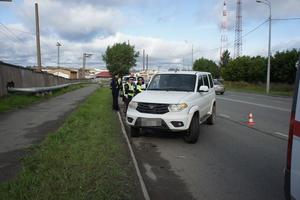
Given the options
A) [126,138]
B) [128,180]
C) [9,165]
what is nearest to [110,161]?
[128,180]

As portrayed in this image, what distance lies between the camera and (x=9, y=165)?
19.1ft

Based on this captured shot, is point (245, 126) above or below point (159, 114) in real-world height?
below

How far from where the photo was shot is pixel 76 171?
17.5 feet

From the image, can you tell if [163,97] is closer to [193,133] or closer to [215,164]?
[193,133]

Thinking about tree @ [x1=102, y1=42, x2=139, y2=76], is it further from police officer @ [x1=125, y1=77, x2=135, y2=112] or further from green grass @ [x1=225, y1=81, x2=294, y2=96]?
police officer @ [x1=125, y1=77, x2=135, y2=112]

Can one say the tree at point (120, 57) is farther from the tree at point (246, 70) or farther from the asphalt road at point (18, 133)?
the asphalt road at point (18, 133)

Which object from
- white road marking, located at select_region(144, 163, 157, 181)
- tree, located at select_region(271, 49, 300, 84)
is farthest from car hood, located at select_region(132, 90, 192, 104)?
tree, located at select_region(271, 49, 300, 84)

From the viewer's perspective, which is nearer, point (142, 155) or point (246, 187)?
point (246, 187)

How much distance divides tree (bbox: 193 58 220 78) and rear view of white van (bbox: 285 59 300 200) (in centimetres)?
10490

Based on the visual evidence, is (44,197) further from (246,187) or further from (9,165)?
(246,187)

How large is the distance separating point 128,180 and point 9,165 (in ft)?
7.55

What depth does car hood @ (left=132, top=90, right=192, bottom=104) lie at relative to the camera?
25.6ft

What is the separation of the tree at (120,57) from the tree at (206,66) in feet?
109

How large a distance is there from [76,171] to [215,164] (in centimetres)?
267
